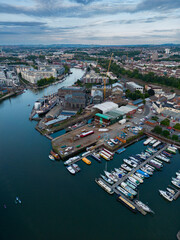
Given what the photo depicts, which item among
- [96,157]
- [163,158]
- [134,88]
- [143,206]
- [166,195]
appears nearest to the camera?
[143,206]

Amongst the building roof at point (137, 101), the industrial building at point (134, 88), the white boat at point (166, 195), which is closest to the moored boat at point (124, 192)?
the white boat at point (166, 195)

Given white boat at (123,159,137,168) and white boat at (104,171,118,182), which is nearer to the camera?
white boat at (104,171,118,182)

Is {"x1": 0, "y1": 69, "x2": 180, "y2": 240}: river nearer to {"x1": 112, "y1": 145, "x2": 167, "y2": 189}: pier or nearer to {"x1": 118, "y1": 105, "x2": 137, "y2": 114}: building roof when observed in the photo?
{"x1": 112, "y1": 145, "x2": 167, "y2": 189}: pier

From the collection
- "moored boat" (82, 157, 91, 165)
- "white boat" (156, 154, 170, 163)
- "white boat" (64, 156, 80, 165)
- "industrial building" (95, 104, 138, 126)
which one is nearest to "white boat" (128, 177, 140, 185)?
"moored boat" (82, 157, 91, 165)

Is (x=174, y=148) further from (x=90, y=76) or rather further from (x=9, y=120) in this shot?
(x=90, y=76)

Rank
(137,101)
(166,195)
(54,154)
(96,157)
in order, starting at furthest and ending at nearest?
(137,101) → (54,154) → (96,157) → (166,195)

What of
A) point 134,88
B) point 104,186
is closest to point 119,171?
point 104,186

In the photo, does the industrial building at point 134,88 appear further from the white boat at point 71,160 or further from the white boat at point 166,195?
the white boat at point 166,195

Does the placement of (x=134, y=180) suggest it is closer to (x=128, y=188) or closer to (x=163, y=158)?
(x=128, y=188)
